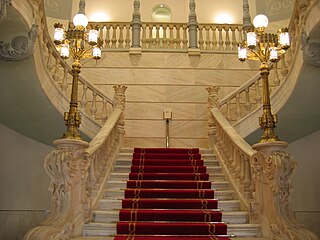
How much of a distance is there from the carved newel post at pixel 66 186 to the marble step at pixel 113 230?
0.39ft

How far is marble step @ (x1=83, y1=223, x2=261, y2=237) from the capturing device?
4.43 meters

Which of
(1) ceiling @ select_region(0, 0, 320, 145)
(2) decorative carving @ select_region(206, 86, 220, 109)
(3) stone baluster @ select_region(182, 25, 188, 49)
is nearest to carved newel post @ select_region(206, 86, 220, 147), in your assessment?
(2) decorative carving @ select_region(206, 86, 220, 109)

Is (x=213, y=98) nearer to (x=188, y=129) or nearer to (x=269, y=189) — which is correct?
(x=188, y=129)

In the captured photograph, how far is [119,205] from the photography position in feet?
16.9

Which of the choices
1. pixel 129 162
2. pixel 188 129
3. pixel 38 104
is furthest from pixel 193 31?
pixel 38 104

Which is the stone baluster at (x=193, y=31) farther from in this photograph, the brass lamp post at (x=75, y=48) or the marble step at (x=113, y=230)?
the marble step at (x=113, y=230)

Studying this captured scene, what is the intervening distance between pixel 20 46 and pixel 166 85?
5.27m

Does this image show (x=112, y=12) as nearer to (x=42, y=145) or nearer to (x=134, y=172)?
(x=42, y=145)

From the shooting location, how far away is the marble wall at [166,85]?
945cm

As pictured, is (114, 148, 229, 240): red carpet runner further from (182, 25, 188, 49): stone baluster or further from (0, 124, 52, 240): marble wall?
(182, 25, 188, 49): stone baluster

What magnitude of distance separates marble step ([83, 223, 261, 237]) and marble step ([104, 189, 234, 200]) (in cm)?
97

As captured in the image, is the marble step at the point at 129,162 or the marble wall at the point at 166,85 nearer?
the marble step at the point at 129,162

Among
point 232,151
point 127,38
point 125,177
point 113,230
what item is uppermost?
point 127,38

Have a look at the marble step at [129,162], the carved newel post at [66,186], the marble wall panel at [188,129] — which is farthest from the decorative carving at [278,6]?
the carved newel post at [66,186]
